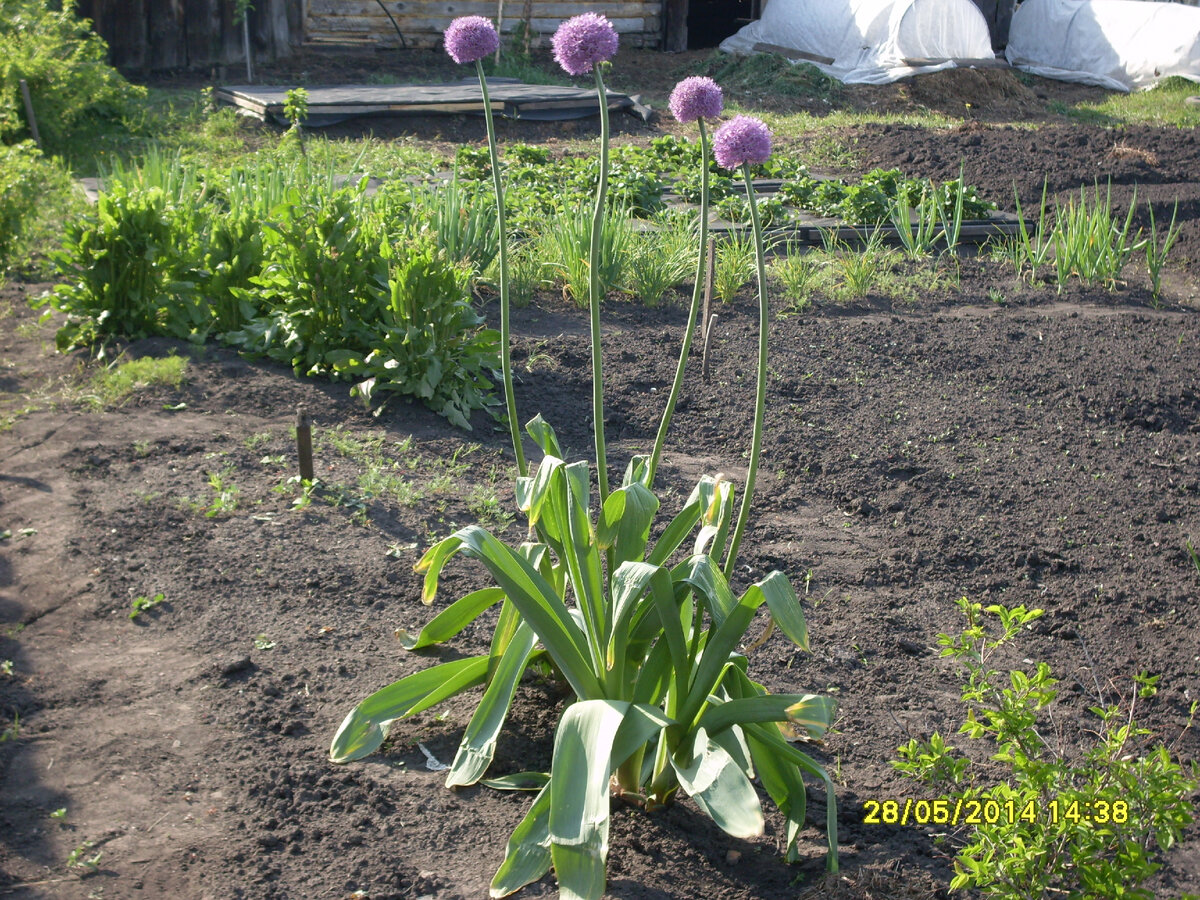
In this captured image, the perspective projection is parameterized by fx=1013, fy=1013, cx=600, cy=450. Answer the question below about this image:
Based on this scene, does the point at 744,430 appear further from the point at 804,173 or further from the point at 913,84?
the point at 913,84

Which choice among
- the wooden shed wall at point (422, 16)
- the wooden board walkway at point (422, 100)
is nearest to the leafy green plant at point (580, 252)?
the wooden board walkway at point (422, 100)

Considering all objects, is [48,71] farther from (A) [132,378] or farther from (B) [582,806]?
(B) [582,806]

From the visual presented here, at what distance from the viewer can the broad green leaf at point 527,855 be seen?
1.83m

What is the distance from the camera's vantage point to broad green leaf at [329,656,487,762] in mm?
2207

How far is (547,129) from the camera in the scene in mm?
11406

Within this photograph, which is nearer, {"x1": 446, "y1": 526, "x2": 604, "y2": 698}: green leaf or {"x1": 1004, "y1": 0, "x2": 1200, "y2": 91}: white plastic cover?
{"x1": 446, "y1": 526, "x2": 604, "y2": 698}: green leaf

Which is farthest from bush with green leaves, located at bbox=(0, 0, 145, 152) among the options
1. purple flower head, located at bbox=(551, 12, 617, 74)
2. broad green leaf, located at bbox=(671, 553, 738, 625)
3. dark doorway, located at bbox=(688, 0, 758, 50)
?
dark doorway, located at bbox=(688, 0, 758, 50)

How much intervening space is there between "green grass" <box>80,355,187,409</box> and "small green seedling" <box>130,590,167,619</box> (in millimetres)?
1507

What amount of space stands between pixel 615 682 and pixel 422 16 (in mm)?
14582

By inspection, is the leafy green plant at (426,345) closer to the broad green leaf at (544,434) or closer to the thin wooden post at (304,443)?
the thin wooden post at (304,443)

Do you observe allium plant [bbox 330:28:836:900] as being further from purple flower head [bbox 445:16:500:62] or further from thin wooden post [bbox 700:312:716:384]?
thin wooden post [bbox 700:312:716:384]

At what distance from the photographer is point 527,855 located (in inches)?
73.0

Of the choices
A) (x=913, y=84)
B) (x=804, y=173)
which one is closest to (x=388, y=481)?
(x=804, y=173)

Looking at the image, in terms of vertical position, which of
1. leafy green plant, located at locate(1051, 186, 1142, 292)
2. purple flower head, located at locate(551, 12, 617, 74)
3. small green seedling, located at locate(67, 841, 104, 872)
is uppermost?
purple flower head, located at locate(551, 12, 617, 74)
